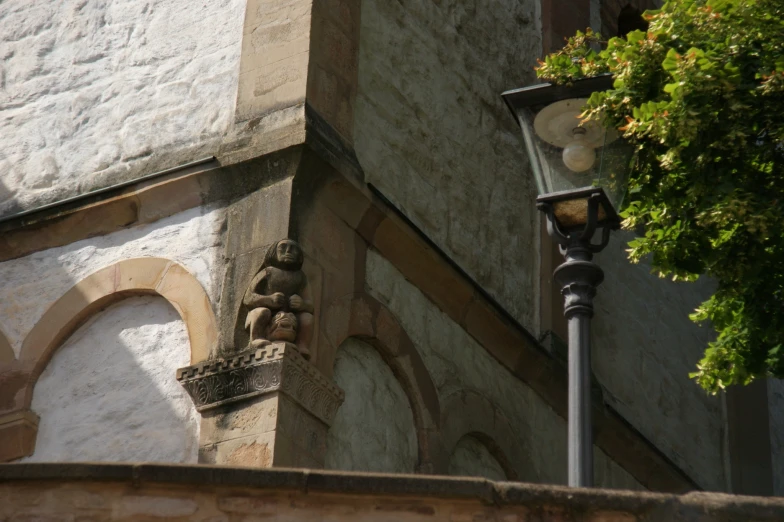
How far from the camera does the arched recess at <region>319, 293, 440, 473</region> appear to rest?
427 inches

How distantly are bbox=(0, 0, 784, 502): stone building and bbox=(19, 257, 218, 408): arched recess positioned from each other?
0.02m

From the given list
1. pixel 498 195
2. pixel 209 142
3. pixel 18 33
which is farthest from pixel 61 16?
pixel 498 195

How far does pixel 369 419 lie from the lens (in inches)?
426

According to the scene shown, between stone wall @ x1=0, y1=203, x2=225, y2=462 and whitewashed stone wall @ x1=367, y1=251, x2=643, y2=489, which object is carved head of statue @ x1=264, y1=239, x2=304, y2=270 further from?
whitewashed stone wall @ x1=367, y1=251, x2=643, y2=489

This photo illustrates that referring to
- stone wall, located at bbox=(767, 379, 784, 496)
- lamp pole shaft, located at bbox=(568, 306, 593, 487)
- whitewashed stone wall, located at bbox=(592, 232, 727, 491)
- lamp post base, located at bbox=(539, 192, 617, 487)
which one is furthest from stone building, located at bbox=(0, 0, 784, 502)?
stone wall, located at bbox=(767, 379, 784, 496)

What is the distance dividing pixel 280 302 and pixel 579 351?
8.79ft

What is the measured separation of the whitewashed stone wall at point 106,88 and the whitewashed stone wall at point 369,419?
1.70 meters

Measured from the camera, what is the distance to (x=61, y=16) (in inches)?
487

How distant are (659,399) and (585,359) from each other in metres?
7.65

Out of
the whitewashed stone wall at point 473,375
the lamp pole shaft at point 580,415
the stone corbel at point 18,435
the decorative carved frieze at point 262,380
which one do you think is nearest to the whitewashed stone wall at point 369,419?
the decorative carved frieze at point 262,380

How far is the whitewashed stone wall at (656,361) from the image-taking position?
14711 millimetres

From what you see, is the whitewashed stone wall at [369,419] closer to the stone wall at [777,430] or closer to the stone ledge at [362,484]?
the stone ledge at [362,484]

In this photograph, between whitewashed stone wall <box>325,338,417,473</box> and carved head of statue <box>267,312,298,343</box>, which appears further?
whitewashed stone wall <box>325,338,417,473</box>

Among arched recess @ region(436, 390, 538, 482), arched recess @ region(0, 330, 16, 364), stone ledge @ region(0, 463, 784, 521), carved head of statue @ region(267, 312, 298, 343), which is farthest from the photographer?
arched recess @ region(436, 390, 538, 482)
